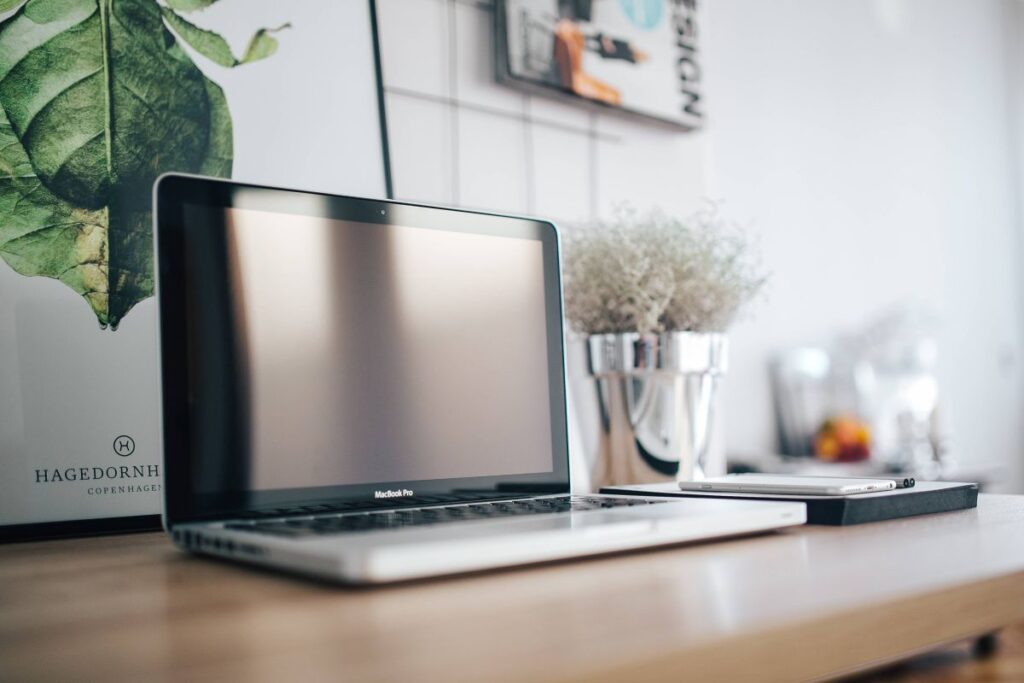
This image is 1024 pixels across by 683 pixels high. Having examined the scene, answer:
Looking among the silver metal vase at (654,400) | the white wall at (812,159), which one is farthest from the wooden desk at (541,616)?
the white wall at (812,159)

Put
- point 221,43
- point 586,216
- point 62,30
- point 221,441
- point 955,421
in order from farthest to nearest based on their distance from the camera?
point 955,421
point 586,216
point 221,43
point 62,30
point 221,441

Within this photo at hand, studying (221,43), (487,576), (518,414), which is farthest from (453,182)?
(487,576)

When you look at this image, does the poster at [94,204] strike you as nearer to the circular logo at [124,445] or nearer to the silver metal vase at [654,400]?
the circular logo at [124,445]

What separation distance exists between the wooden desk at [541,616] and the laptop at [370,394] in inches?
1.2

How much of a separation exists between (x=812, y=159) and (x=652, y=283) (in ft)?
Answer: 5.59

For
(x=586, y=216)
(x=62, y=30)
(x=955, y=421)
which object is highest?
(x=62, y=30)

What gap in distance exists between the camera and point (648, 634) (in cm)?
45

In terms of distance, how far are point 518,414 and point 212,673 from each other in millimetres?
614

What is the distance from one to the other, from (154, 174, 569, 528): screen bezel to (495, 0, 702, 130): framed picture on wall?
0.54m

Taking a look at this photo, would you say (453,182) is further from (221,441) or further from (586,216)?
(221,441)

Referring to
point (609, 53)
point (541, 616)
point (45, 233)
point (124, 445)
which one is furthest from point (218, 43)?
point (541, 616)

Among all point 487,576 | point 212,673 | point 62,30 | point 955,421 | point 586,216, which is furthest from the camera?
point 955,421

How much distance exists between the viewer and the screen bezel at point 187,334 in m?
0.75

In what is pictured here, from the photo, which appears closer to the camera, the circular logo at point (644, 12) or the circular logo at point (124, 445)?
the circular logo at point (124, 445)
